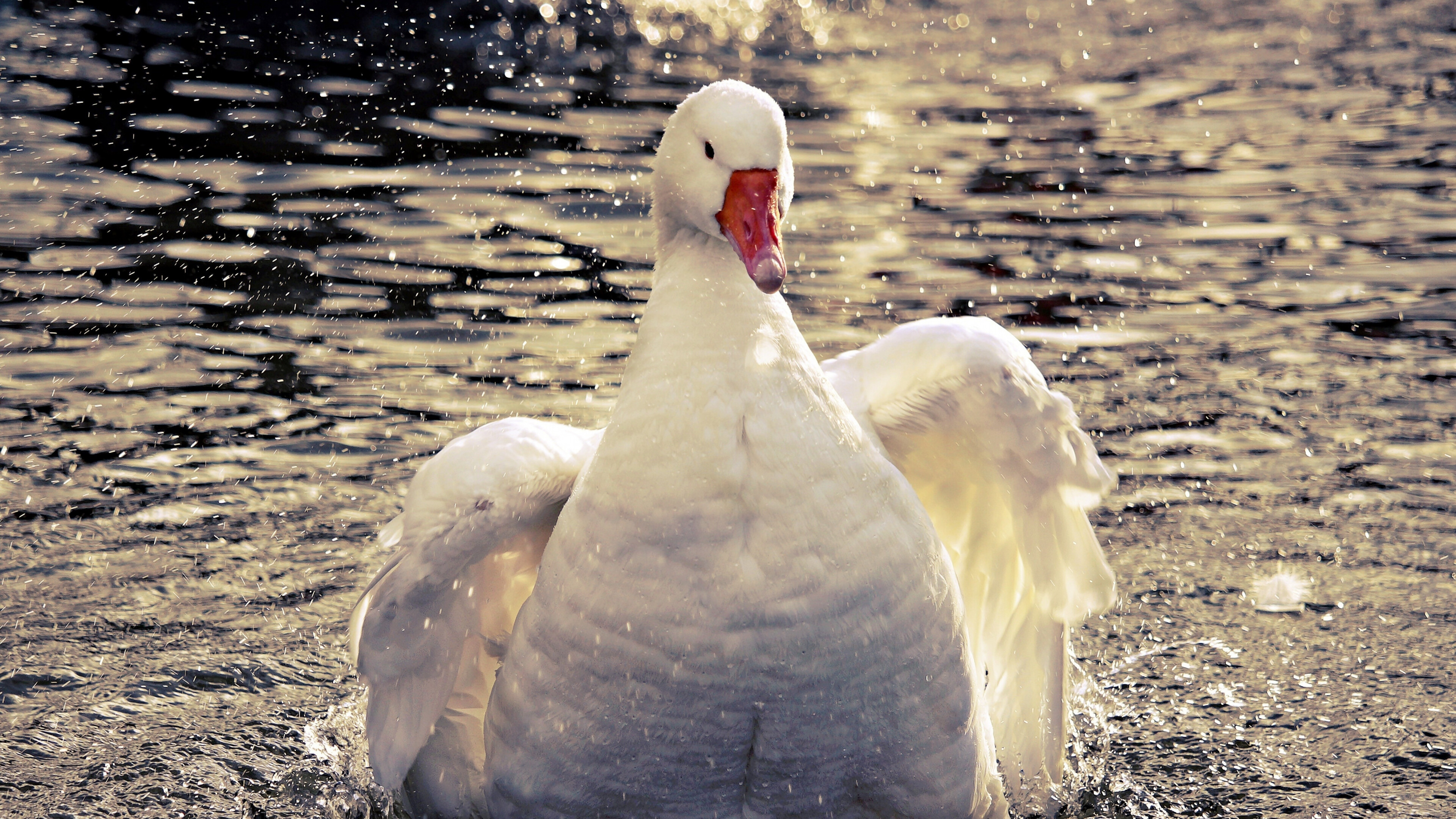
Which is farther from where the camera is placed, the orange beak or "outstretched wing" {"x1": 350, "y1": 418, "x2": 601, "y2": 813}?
"outstretched wing" {"x1": 350, "y1": 418, "x2": 601, "y2": 813}

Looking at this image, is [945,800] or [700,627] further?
[945,800]

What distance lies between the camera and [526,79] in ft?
48.0

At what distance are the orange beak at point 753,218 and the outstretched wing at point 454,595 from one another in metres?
0.88

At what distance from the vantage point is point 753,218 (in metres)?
3.62

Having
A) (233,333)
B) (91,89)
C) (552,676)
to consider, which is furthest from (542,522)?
(91,89)

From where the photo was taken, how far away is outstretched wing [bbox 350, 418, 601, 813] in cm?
389

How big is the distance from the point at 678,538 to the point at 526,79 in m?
11.7

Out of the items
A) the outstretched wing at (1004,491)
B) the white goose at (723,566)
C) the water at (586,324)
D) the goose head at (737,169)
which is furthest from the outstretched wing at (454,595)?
the outstretched wing at (1004,491)

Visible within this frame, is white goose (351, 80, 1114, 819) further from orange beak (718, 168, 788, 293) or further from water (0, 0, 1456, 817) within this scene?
water (0, 0, 1456, 817)

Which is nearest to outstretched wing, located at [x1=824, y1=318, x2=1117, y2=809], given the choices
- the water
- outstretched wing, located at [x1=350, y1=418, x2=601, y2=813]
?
the water

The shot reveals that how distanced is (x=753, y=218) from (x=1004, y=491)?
4.47 feet

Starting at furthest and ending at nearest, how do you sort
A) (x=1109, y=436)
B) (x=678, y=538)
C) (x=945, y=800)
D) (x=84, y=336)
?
(x=84, y=336), (x=1109, y=436), (x=945, y=800), (x=678, y=538)

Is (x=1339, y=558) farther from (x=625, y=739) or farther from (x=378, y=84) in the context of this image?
(x=378, y=84)

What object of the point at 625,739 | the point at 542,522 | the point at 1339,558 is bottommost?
the point at 1339,558
